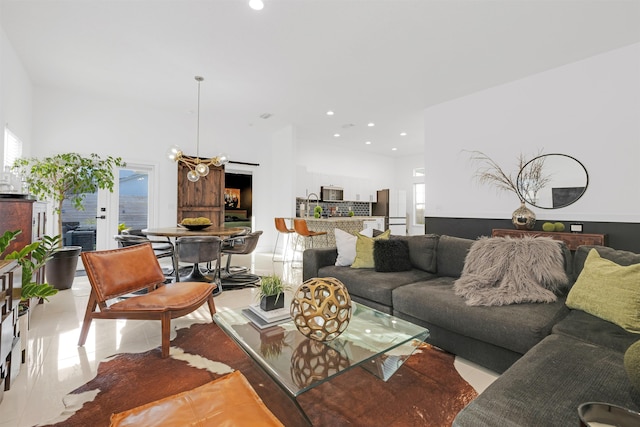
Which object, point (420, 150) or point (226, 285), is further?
point (420, 150)

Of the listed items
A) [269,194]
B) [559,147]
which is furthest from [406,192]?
[559,147]

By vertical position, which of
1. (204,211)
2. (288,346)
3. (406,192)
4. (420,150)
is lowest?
(288,346)

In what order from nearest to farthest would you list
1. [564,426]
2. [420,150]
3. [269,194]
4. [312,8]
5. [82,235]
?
1. [564,426]
2. [312,8]
3. [82,235]
4. [269,194]
5. [420,150]

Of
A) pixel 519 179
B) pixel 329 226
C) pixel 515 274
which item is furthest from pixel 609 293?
pixel 329 226

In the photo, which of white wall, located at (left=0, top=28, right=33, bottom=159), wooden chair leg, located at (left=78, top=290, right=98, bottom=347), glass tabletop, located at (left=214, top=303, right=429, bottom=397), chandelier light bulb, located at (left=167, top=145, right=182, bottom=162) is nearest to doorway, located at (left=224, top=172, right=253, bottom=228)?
chandelier light bulb, located at (left=167, top=145, right=182, bottom=162)

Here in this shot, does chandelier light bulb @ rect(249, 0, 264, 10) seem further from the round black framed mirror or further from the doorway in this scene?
the doorway

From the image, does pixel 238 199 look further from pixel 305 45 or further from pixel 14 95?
pixel 305 45

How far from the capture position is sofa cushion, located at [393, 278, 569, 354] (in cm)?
176

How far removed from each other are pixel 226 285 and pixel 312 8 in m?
3.38

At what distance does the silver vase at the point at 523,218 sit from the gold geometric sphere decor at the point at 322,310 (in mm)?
3624

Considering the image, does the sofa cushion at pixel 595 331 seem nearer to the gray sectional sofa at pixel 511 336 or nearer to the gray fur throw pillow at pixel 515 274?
the gray sectional sofa at pixel 511 336

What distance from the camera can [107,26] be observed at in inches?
128

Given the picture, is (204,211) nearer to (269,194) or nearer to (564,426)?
(269,194)

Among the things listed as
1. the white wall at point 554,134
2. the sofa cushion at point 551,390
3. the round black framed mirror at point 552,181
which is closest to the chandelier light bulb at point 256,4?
the sofa cushion at point 551,390
